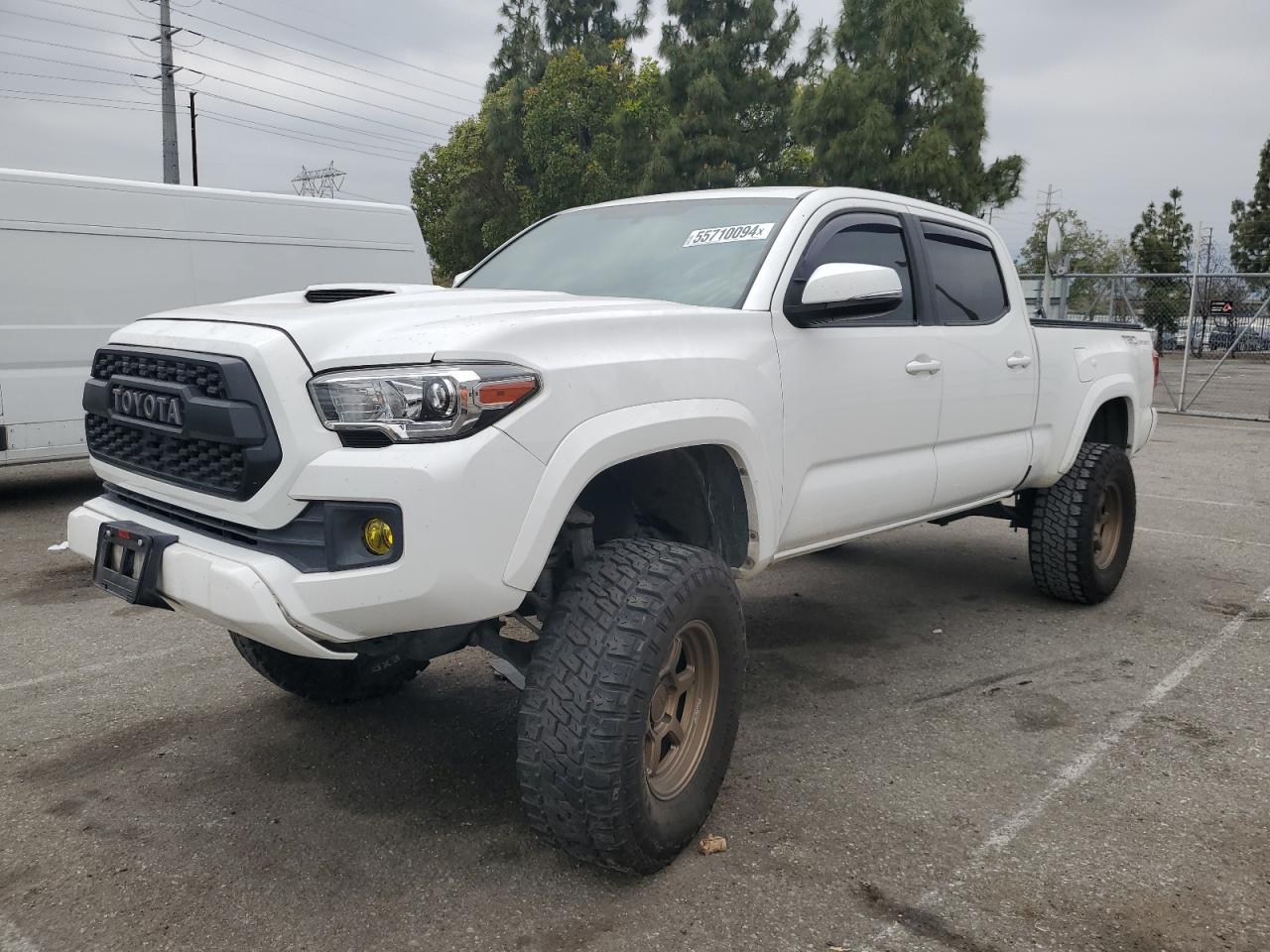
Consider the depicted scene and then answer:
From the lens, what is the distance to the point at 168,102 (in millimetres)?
23969

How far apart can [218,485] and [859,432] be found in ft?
→ 7.09

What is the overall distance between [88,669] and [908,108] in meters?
23.6

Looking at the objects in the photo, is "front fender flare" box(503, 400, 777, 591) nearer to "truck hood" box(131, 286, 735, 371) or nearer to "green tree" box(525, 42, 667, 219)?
"truck hood" box(131, 286, 735, 371)

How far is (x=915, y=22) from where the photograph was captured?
2375 centimetres

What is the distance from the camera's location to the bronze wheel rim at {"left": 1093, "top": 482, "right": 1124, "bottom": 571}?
223 inches

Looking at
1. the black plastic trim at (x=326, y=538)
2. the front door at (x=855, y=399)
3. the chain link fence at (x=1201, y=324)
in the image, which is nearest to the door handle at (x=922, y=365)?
the front door at (x=855, y=399)

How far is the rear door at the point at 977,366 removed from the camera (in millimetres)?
4359

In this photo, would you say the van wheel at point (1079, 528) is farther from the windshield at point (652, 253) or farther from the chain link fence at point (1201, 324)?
the chain link fence at point (1201, 324)

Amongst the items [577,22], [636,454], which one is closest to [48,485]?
[636,454]

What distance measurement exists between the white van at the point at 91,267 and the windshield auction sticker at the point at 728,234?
6.51 m

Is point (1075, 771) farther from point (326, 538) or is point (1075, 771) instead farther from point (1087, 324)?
point (1087, 324)

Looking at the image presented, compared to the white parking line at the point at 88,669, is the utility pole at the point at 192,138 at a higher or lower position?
higher

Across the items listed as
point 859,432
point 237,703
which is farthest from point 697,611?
point 237,703

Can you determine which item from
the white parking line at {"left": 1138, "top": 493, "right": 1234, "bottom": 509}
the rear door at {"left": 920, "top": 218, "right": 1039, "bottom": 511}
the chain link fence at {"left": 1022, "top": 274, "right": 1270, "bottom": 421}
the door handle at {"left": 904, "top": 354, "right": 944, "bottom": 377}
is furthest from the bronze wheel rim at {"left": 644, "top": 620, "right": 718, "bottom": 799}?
the chain link fence at {"left": 1022, "top": 274, "right": 1270, "bottom": 421}
